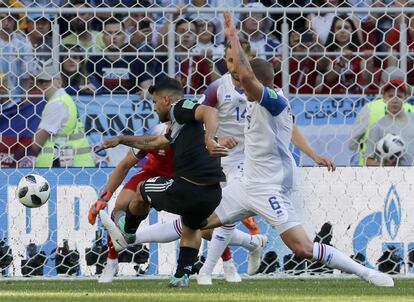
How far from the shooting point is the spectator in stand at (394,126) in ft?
40.8

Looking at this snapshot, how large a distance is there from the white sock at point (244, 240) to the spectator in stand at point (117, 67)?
1.77 metres

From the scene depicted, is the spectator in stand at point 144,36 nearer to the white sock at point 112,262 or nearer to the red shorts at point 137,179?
the red shorts at point 137,179

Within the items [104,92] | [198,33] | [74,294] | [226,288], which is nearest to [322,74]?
[198,33]

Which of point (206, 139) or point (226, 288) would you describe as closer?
point (206, 139)

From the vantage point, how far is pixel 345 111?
12.6 meters

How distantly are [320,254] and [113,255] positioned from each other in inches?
92.2

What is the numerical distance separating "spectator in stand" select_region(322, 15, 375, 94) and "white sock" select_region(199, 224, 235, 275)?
2.22 m

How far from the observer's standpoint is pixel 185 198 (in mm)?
9961

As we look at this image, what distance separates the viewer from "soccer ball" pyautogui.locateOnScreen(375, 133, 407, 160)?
12406 millimetres

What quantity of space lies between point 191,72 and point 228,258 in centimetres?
182

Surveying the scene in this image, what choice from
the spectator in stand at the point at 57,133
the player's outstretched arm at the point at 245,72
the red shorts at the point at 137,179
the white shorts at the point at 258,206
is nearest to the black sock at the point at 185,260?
the white shorts at the point at 258,206

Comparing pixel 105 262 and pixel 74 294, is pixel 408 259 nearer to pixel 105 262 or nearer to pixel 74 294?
pixel 105 262

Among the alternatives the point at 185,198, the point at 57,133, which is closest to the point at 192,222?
the point at 185,198

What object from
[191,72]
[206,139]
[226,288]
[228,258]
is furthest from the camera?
[191,72]
